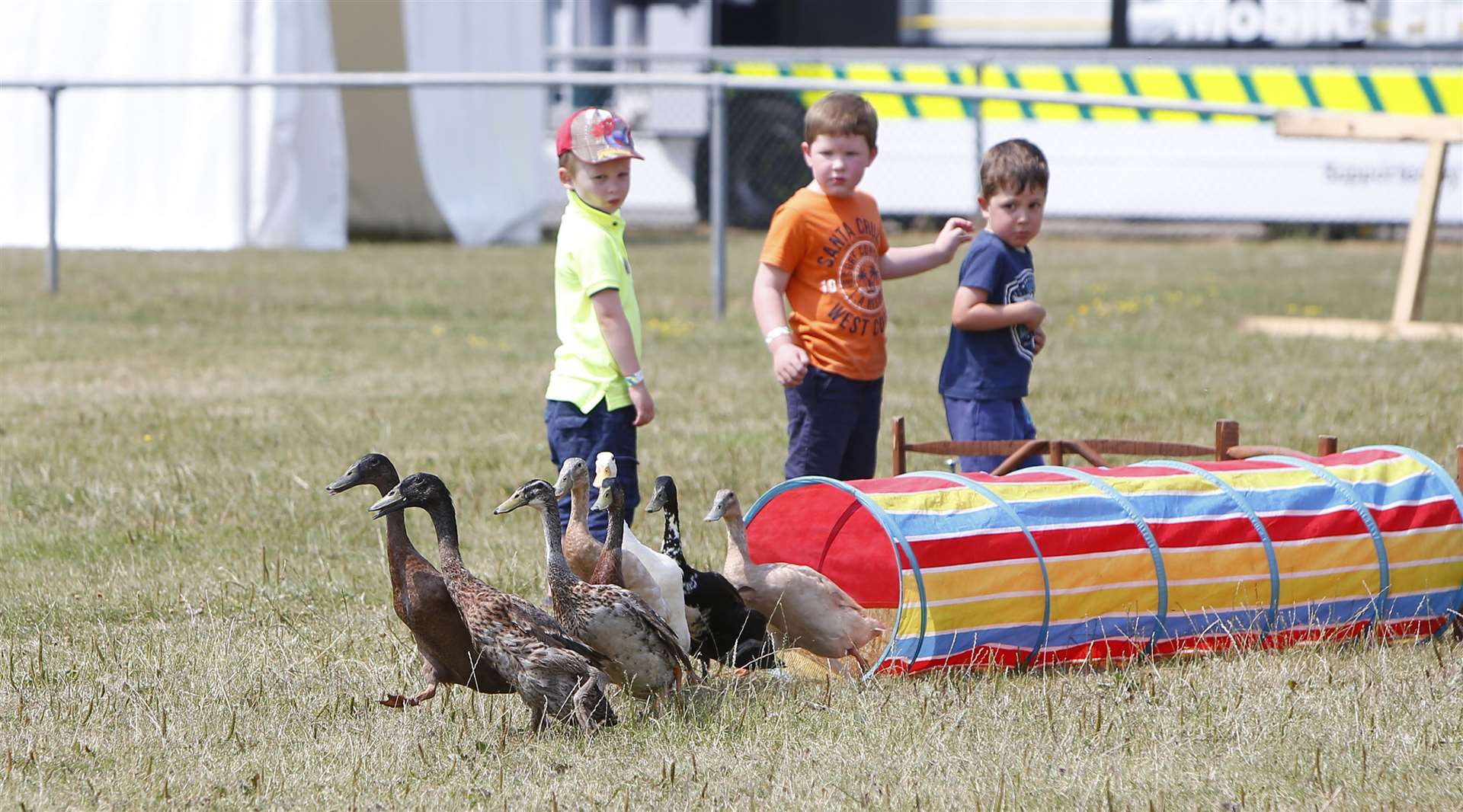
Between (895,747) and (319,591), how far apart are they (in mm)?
2105

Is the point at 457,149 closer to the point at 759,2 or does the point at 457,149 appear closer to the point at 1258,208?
the point at 759,2

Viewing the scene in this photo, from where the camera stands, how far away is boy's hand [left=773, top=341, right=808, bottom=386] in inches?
202

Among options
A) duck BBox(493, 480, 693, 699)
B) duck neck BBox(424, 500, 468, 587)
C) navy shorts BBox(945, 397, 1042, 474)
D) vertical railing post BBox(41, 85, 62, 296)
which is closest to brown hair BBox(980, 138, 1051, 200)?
navy shorts BBox(945, 397, 1042, 474)

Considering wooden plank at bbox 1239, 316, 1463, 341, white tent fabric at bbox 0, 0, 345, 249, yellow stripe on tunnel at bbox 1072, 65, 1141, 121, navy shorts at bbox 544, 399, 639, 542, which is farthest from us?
yellow stripe on tunnel at bbox 1072, 65, 1141, 121

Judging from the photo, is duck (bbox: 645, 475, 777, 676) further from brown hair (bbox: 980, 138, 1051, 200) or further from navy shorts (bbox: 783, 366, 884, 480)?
brown hair (bbox: 980, 138, 1051, 200)

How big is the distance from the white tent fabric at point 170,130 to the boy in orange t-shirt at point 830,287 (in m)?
12.4

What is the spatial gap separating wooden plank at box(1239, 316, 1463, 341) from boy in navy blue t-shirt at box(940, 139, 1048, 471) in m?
6.62

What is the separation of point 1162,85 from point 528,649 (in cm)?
1713

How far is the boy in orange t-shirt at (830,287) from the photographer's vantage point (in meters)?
5.42

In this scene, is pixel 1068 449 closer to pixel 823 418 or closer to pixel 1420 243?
pixel 823 418

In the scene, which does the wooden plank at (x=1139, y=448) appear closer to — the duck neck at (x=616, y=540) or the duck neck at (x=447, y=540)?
the duck neck at (x=616, y=540)

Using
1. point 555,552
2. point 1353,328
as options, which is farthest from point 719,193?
point 555,552

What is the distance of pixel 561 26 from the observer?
2425 cm

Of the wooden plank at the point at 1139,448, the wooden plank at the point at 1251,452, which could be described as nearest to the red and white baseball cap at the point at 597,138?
the wooden plank at the point at 1139,448
